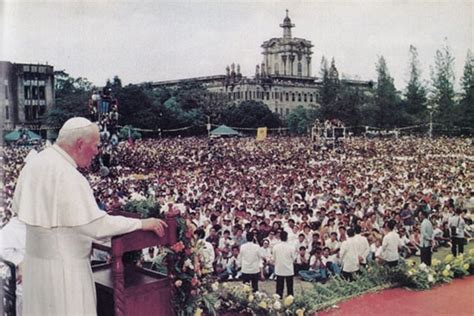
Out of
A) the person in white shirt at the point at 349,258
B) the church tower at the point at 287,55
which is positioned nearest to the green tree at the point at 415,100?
the church tower at the point at 287,55

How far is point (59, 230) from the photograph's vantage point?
2.81 m

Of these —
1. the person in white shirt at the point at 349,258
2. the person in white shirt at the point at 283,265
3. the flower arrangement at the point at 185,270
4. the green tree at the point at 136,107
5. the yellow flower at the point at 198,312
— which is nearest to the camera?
Answer: the flower arrangement at the point at 185,270

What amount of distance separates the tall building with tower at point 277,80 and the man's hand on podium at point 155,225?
231 cm

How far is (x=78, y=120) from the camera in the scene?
2.96m

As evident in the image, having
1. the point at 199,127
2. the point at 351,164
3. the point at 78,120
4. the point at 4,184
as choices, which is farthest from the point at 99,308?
the point at 351,164

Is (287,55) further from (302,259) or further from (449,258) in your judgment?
(449,258)

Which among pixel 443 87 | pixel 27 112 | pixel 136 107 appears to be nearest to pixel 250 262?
pixel 136 107

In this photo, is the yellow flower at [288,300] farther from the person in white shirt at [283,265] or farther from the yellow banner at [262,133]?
the yellow banner at [262,133]

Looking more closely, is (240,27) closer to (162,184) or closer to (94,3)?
(94,3)

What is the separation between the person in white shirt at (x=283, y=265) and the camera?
4676 millimetres

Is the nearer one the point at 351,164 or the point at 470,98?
the point at 470,98

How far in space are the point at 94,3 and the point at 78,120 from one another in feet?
6.45

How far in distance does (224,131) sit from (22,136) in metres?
1.74

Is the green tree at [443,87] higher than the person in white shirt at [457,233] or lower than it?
higher
